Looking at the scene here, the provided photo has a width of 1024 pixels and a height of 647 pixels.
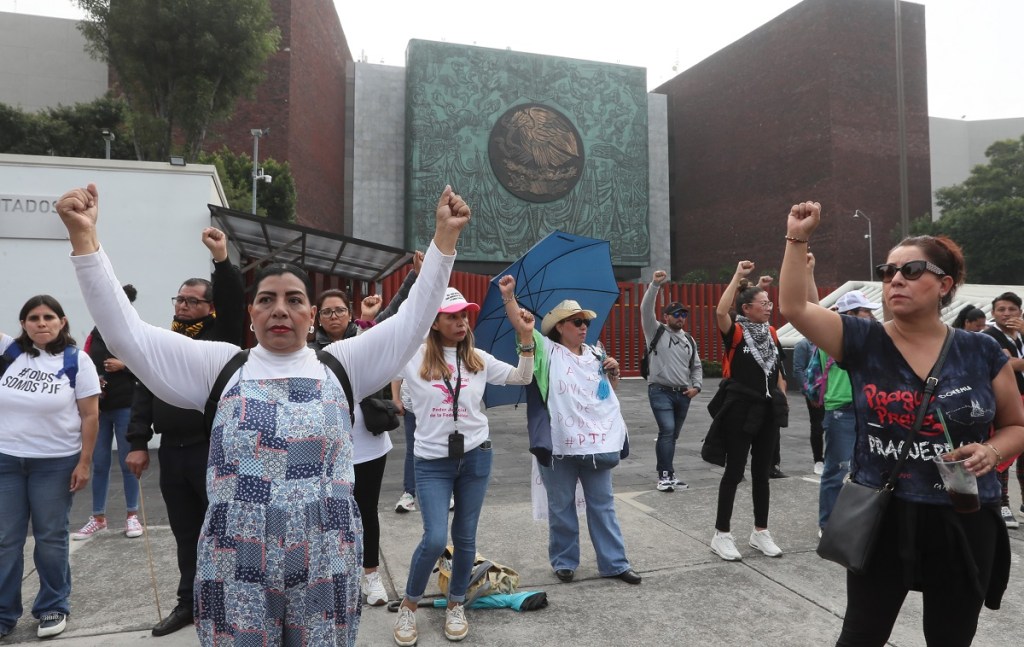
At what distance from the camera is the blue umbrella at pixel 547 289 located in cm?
452

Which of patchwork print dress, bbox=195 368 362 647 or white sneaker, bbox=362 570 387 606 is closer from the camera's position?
patchwork print dress, bbox=195 368 362 647

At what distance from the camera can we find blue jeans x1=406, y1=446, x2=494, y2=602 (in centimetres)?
334

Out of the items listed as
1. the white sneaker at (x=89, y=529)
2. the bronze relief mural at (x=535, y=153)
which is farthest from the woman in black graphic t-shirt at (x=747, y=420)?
the bronze relief mural at (x=535, y=153)

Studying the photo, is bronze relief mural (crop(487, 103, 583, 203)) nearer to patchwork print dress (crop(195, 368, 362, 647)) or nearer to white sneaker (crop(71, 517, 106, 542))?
white sneaker (crop(71, 517, 106, 542))

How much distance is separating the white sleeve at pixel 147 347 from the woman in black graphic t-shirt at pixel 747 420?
347 cm

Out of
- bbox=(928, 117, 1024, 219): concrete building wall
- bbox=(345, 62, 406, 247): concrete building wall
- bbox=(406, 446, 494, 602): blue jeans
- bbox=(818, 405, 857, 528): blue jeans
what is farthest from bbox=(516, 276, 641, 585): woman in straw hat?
bbox=(928, 117, 1024, 219): concrete building wall

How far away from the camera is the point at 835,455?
4.85 metres

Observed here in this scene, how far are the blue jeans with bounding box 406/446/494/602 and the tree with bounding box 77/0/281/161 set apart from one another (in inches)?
760

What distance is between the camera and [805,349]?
720 cm

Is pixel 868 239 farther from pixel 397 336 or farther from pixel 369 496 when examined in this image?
pixel 397 336

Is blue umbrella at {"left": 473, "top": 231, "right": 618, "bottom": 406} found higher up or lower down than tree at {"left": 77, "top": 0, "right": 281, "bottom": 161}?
lower down

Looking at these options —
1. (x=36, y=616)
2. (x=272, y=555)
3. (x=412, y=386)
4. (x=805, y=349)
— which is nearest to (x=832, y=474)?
(x=805, y=349)

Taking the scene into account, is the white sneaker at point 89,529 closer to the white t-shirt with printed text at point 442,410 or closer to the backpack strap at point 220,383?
the white t-shirt with printed text at point 442,410

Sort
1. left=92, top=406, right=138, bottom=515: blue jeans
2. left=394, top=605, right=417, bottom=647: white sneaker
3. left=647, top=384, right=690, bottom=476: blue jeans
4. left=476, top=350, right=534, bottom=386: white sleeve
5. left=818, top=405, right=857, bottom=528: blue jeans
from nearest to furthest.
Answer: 1. left=394, top=605, right=417, bottom=647: white sneaker
2. left=476, top=350, right=534, bottom=386: white sleeve
3. left=818, top=405, right=857, bottom=528: blue jeans
4. left=92, top=406, right=138, bottom=515: blue jeans
5. left=647, top=384, right=690, bottom=476: blue jeans
